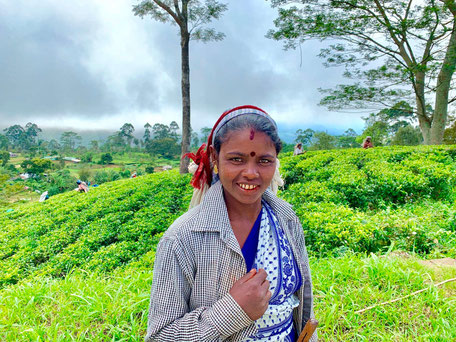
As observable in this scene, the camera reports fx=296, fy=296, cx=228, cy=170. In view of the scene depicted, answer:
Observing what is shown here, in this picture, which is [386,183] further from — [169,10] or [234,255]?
[169,10]

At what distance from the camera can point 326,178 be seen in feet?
23.9

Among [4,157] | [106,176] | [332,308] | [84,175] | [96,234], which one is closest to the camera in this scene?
[332,308]

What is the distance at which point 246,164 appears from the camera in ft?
3.94

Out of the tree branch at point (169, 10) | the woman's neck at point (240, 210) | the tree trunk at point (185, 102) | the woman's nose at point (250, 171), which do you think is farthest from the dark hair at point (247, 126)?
the tree branch at point (169, 10)

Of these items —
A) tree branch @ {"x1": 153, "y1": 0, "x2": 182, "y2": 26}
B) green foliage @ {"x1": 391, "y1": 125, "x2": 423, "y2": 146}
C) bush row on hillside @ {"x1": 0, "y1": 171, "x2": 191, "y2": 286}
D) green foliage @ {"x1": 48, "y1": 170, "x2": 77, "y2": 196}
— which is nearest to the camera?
bush row on hillside @ {"x1": 0, "y1": 171, "x2": 191, "y2": 286}

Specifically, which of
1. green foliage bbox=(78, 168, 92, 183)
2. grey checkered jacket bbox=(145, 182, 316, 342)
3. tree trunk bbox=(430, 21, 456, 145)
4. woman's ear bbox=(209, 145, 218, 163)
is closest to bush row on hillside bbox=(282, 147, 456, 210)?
tree trunk bbox=(430, 21, 456, 145)

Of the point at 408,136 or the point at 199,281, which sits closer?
the point at 199,281

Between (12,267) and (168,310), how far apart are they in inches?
257

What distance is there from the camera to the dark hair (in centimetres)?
119

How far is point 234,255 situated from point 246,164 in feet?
1.18

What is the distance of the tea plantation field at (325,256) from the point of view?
2.23 metres

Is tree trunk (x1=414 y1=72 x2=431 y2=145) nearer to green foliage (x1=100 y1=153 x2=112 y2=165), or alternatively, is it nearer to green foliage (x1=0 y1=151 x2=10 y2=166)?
green foliage (x1=100 y1=153 x2=112 y2=165)

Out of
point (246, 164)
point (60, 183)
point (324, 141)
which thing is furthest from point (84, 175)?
point (246, 164)

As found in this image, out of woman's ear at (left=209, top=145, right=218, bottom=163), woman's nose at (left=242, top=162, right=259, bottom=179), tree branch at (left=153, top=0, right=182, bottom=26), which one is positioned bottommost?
woman's nose at (left=242, top=162, right=259, bottom=179)
